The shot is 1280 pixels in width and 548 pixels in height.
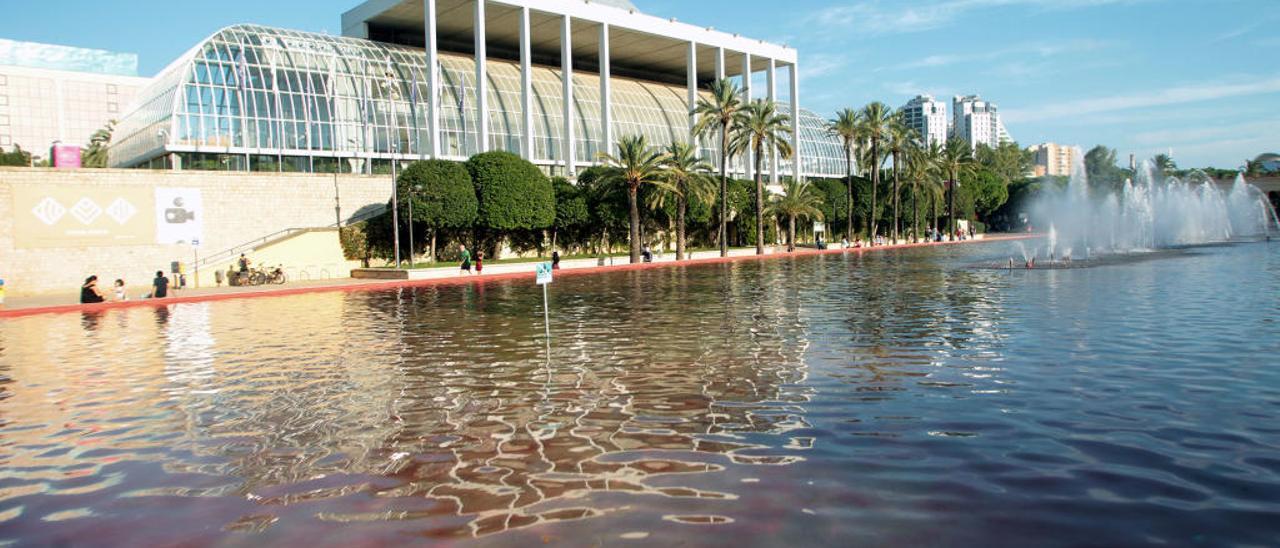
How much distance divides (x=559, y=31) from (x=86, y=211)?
1743 inches

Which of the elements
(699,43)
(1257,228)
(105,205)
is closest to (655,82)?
(699,43)

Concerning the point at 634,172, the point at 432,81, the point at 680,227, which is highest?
the point at 432,81

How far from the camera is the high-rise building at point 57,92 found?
Result: 117 metres

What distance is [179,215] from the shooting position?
4556 cm

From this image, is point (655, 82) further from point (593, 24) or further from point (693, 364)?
point (693, 364)

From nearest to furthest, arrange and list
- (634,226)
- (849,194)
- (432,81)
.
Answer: (634,226) → (432,81) → (849,194)

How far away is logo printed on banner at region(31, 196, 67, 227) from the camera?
40.5 m

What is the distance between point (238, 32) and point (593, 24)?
2970 cm

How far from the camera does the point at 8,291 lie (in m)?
39.7

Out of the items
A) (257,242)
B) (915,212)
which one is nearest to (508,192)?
(257,242)

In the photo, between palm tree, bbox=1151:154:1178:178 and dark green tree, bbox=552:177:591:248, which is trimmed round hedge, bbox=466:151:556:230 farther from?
palm tree, bbox=1151:154:1178:178

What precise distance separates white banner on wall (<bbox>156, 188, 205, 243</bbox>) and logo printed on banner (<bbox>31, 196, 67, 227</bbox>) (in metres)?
4.68

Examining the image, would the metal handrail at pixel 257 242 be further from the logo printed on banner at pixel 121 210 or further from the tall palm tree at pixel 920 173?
the tall palm tree at pixel 920 173

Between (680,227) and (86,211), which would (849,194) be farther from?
(86,211)
